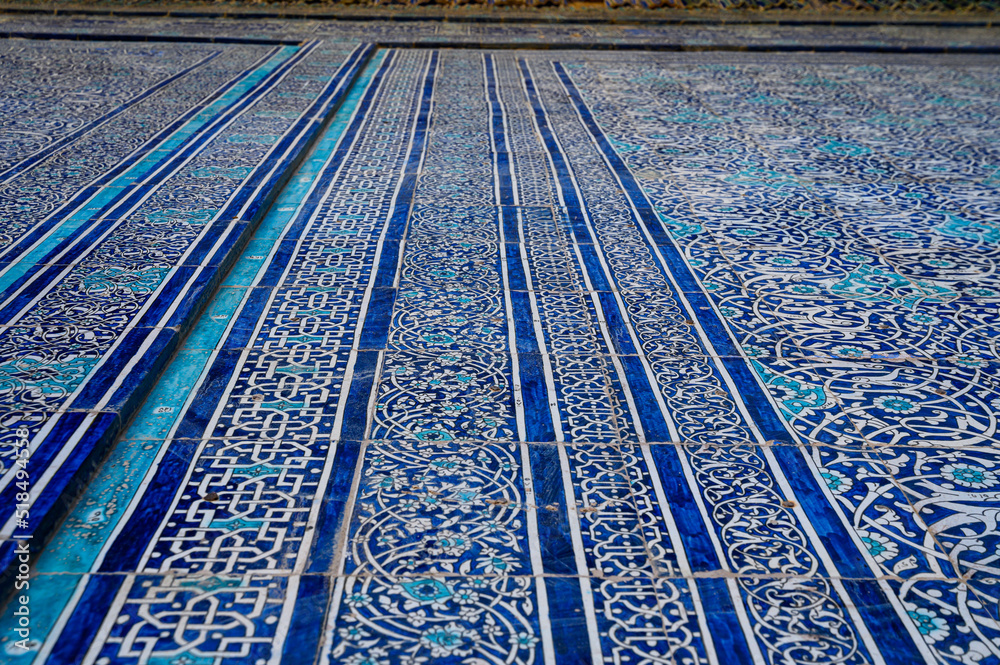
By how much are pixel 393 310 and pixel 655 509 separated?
878mm

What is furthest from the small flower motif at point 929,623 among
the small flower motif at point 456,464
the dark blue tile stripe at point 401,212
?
the dark blue tile stripe at point 401,212

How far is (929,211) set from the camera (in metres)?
2.50

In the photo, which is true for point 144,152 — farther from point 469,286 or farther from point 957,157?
point 957,157

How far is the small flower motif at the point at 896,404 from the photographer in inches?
59.4

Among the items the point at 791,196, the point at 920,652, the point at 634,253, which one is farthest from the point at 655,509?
the point at 791,196

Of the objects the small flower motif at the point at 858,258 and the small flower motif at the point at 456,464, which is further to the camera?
the small flower motif at the point at 858,258

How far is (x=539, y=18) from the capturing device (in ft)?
20.3

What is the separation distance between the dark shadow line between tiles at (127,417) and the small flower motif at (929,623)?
1304 millimetres

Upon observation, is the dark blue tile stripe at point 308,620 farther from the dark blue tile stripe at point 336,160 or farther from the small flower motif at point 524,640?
the dark blue tile stripe at point 336,160

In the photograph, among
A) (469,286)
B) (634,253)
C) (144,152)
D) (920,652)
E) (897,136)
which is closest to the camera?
(920,652)

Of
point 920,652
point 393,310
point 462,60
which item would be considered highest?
point 462,60

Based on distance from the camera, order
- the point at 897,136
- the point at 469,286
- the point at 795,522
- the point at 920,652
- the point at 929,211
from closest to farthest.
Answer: the point at 920,652 → the point at 795,522 → the point at 469,286 → the point at 929,211 → the point at 897,136

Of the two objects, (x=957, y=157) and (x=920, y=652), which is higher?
(x=957, y=157)

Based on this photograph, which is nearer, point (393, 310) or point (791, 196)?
point (393, 310)
